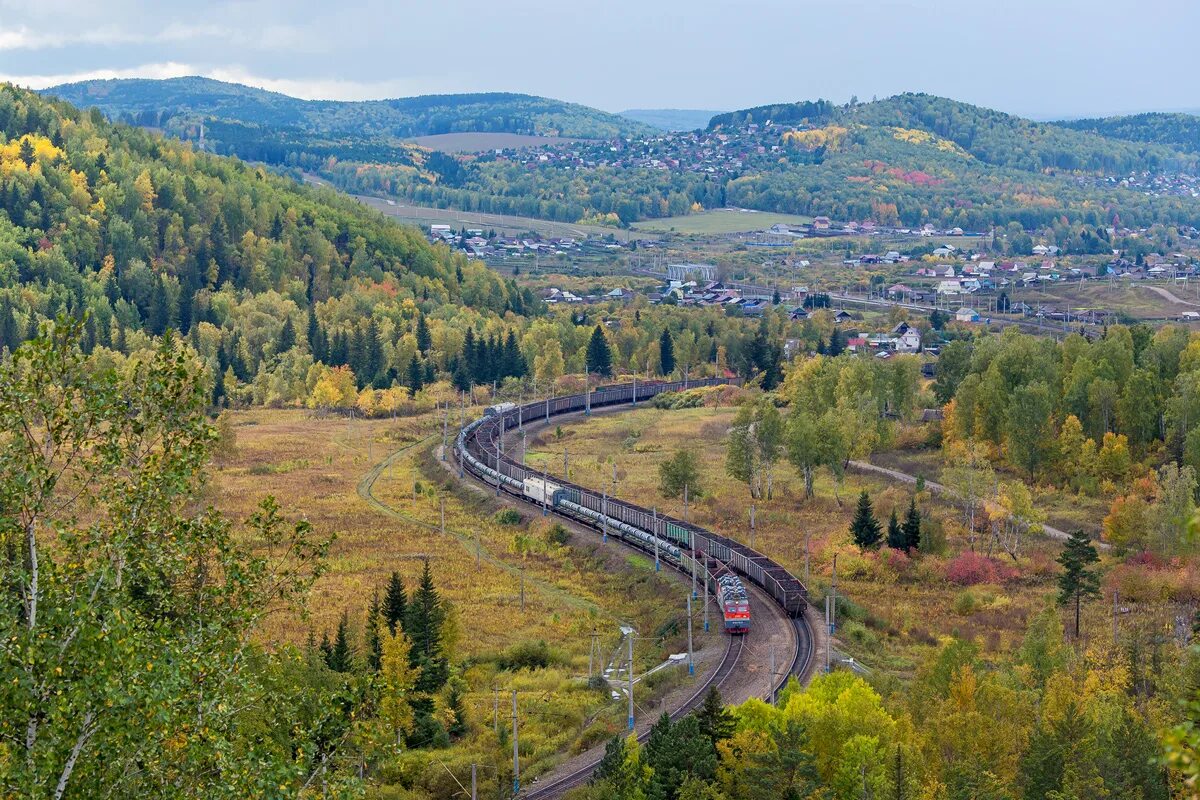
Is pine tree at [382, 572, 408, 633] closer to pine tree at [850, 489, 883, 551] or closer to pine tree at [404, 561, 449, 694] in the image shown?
pine tree at [404, 561, 449, 694]

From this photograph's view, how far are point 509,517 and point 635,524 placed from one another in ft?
38.1

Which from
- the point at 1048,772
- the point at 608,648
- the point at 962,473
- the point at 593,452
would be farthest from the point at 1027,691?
the point at 593,452

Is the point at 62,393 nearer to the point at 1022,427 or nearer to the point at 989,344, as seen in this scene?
the point at 1022,427

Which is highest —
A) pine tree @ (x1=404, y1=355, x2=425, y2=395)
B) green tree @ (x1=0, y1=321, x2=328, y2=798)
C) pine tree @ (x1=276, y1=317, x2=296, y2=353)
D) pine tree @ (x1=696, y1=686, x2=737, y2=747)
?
green tree @ (x1=0, y1=321, x2=328, y2=798)

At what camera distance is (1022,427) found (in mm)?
103750

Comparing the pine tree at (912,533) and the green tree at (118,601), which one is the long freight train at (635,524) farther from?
the green tree at (118,601)

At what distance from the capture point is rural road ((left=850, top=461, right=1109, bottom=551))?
3543 inches

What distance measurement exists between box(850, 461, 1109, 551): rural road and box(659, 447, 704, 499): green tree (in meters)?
16.9

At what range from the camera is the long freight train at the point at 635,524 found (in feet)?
231

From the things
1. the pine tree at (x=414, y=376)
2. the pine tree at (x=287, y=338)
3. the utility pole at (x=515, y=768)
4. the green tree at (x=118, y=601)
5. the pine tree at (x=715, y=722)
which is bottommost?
the pine tree at (x=414, y=376)

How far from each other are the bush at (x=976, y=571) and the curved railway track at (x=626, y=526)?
34.2ft

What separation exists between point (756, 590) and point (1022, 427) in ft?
122

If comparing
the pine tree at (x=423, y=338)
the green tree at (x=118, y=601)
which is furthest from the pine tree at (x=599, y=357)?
the green tree at (x=118, y=601)

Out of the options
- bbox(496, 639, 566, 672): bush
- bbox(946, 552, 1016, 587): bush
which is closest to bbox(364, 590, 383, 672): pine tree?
bbox(496, 639, 566, 672): bush
